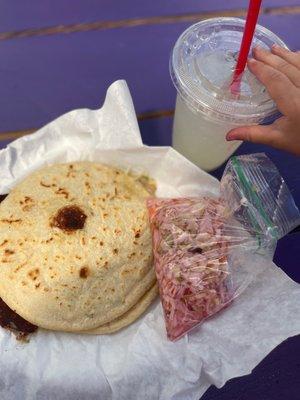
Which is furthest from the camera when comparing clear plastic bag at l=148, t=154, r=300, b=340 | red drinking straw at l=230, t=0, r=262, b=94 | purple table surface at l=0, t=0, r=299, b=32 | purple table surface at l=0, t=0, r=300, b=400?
purple table surface at l=0, t=0, r=299, b=32

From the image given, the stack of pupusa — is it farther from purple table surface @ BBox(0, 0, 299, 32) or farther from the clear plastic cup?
purple table surface @ BBox(0, 0, 299, 32)

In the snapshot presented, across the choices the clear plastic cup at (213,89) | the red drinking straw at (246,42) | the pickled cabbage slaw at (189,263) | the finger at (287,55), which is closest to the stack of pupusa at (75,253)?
the pickled cabbage slaw at (189,263)

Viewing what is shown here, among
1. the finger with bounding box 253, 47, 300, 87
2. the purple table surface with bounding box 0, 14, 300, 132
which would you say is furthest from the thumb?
the purple table surface with bounding box 0, 14, 300, 132

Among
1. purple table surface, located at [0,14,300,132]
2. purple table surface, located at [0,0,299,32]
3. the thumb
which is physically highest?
purple table surface, located at [0,0,299,32]

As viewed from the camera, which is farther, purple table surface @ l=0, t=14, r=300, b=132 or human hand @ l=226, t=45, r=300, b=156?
purple table surface @ l=0, t=14, r=300, b=132

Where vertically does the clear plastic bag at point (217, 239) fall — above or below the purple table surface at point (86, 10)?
below

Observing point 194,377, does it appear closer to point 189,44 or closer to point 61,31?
point 189,44

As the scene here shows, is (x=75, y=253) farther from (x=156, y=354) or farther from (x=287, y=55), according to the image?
(x=287, y=55)

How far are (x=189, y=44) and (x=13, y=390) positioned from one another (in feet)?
2.61

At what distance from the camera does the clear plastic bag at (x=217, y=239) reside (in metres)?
0.94

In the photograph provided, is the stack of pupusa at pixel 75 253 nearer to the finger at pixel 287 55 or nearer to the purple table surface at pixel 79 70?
the purple table surface at pixel 79 70

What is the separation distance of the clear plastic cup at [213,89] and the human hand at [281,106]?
0.14 feet

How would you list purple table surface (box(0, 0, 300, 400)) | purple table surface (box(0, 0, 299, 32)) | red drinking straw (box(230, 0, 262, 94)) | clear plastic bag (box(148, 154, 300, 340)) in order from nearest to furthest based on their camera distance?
1. red drinking straw (box(230, 0, 262, 94))
2. clear plastic bag (box(148, 154, 300, 340))
3. purple table surface (box(0, 0, 300, 400))
4. purple table surface (box(0, 0, 299, 32))

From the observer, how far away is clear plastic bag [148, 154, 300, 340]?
938 millimetres
